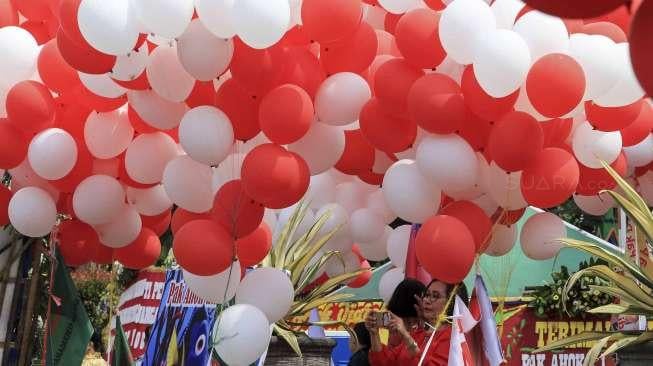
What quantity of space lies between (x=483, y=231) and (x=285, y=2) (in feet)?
4.66

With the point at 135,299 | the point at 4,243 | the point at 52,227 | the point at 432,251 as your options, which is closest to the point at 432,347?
the point at 432,251

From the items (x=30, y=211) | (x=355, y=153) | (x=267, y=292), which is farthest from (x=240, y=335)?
(x=30, y=211)

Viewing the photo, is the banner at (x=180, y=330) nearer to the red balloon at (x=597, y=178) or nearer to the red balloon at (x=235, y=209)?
the red balloon at (x=235, y=209)

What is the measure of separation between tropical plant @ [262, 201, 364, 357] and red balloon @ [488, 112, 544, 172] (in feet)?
5.81

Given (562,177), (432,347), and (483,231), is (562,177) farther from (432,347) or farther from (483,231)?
(432,347)

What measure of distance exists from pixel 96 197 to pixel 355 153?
4.64ft

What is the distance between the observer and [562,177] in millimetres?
3898

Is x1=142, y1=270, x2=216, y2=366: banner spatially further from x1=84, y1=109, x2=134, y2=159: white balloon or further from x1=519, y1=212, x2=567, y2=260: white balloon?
x1=519, y1=212, x2=567, y2=260: white balloon

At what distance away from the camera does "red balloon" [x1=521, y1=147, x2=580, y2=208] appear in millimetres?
3885

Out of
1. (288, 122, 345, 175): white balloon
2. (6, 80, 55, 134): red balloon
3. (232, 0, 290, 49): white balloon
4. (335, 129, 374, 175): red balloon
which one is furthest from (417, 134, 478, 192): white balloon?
(6, 80, 55, 134): red balloon

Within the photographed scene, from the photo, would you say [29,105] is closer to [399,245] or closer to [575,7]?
[399,245]

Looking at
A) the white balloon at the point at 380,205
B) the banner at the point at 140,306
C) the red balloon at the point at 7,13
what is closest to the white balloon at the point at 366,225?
the white balloon at the point at 380,205

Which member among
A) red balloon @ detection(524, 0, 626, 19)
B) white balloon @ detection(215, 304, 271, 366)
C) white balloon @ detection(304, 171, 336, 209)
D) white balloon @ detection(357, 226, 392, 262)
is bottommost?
white balloon @ detection(215, 304, 271, 366)

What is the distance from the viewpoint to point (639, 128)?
436cm
